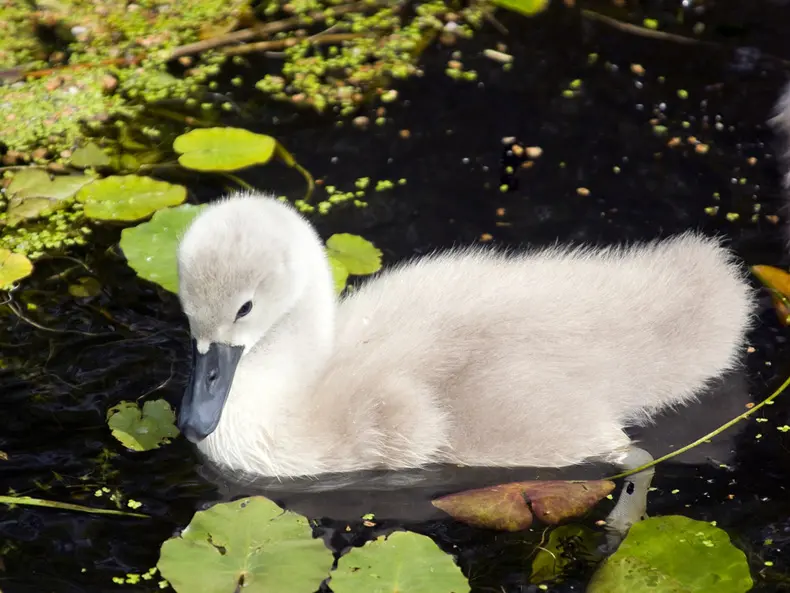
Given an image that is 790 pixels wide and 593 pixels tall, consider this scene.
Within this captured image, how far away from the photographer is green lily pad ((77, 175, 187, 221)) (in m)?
4.06

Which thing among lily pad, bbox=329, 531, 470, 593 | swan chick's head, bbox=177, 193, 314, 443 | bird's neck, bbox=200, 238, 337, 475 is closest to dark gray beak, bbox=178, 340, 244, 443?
swan chick's head, bbox=177, 193, 314, 443

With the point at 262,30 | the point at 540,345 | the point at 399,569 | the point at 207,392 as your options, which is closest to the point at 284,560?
the point at 399,569

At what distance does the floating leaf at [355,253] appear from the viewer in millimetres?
3834

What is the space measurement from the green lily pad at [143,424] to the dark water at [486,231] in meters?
0.04

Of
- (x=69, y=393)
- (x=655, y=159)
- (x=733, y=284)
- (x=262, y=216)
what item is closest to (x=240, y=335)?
(x=262, y=216)

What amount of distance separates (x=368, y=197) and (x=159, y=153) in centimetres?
80

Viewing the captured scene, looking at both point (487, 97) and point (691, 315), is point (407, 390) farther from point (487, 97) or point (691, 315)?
point (487, 97)

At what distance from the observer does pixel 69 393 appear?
11.3ft

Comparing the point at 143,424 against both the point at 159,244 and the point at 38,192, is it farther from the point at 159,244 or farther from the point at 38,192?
the point at 38,192

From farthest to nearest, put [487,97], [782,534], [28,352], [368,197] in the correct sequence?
1. [487,97]
2. [368,197]
3. [28,352]
4. [782,534]

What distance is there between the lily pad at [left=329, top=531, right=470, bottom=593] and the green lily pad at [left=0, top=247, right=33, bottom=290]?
5.13 feet

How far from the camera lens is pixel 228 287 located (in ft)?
9.86

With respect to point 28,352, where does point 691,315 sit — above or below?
above

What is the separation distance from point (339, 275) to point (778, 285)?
53.4 inches
